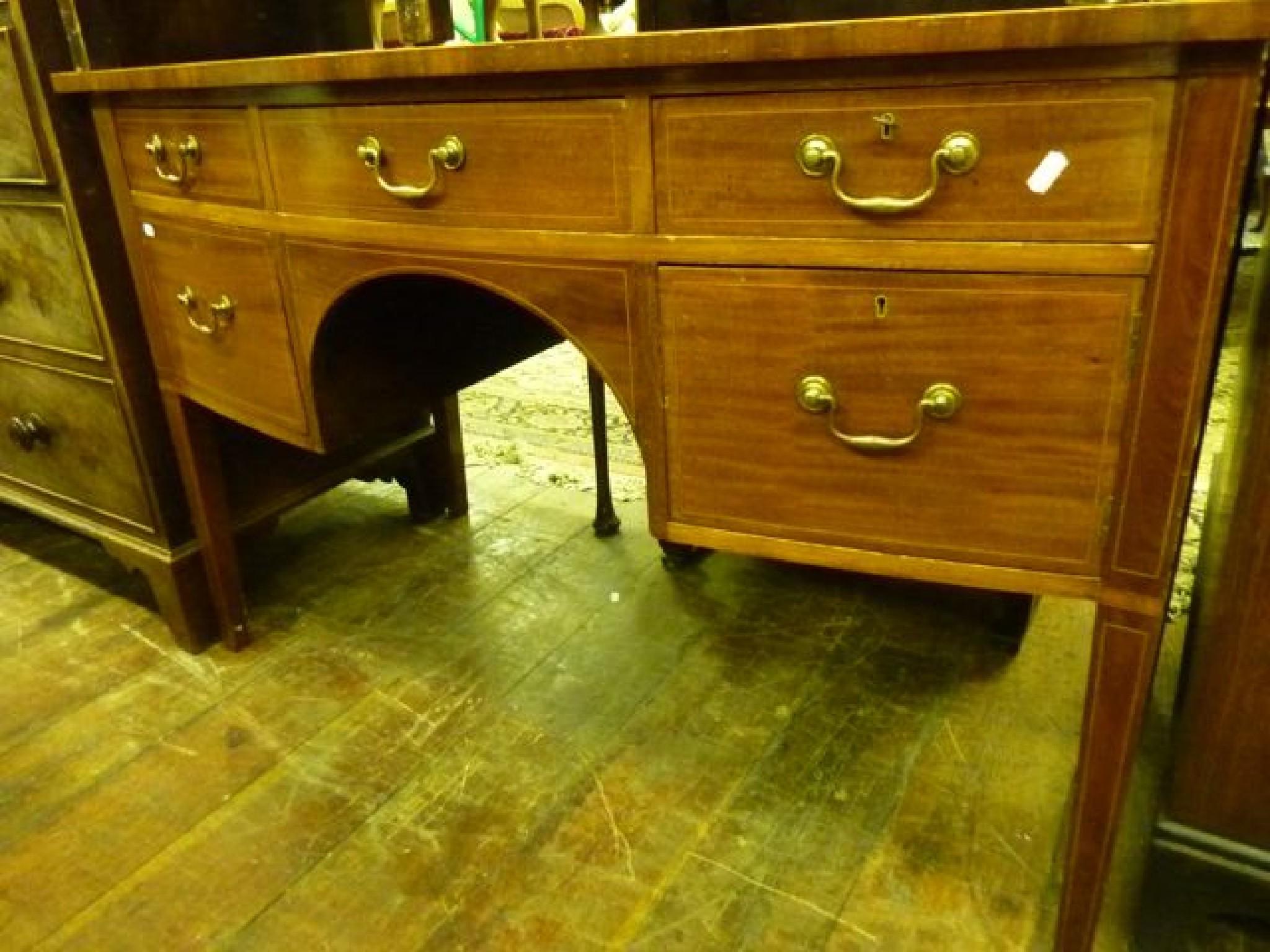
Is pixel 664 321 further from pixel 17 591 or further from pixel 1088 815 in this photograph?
pixel 17 591

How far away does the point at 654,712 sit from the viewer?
1.22 meters

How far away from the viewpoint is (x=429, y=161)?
0.83 m

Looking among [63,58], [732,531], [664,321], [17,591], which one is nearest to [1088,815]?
[732,531]

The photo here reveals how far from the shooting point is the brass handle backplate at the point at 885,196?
622 millimetres

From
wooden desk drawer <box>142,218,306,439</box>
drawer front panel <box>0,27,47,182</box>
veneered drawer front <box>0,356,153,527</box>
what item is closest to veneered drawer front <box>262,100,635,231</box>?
wooden desk drawer <box>142,218,306,439</box>

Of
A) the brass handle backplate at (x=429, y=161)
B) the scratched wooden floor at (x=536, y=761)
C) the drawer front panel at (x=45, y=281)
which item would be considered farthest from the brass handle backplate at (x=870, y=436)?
the drawer front panel at (x=45, y=281)

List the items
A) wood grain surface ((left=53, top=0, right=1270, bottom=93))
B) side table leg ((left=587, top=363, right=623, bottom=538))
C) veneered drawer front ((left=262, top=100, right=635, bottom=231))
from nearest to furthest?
wood grain surface ((left=53, top=0, right=1270, bottom=93)) → veneered drawer front ((left=262, top=100, right=635, bottom=231)) → side table leg ((left=587, top=363, right=623, bottom=538))

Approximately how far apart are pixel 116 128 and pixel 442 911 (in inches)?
37.1

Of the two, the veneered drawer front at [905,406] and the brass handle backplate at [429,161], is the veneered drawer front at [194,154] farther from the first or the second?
the veneered drawer front at [905,406]

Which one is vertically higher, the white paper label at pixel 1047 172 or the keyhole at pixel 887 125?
the keyhole at pixel 887 125

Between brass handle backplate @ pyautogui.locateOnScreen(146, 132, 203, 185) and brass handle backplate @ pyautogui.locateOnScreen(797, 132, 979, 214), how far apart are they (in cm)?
70

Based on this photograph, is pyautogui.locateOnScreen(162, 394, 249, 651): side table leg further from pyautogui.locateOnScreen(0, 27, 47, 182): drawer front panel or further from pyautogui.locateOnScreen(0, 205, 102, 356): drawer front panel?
pyautogui.locateOnScreen(0, 27, 47, 182): drawer front panel

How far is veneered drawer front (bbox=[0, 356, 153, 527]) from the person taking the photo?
1319mm

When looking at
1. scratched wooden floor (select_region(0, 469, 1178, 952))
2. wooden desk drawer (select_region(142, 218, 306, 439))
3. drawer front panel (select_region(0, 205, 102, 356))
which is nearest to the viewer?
scratched wooden floor (select_region(0, 469, 1178, 952))
